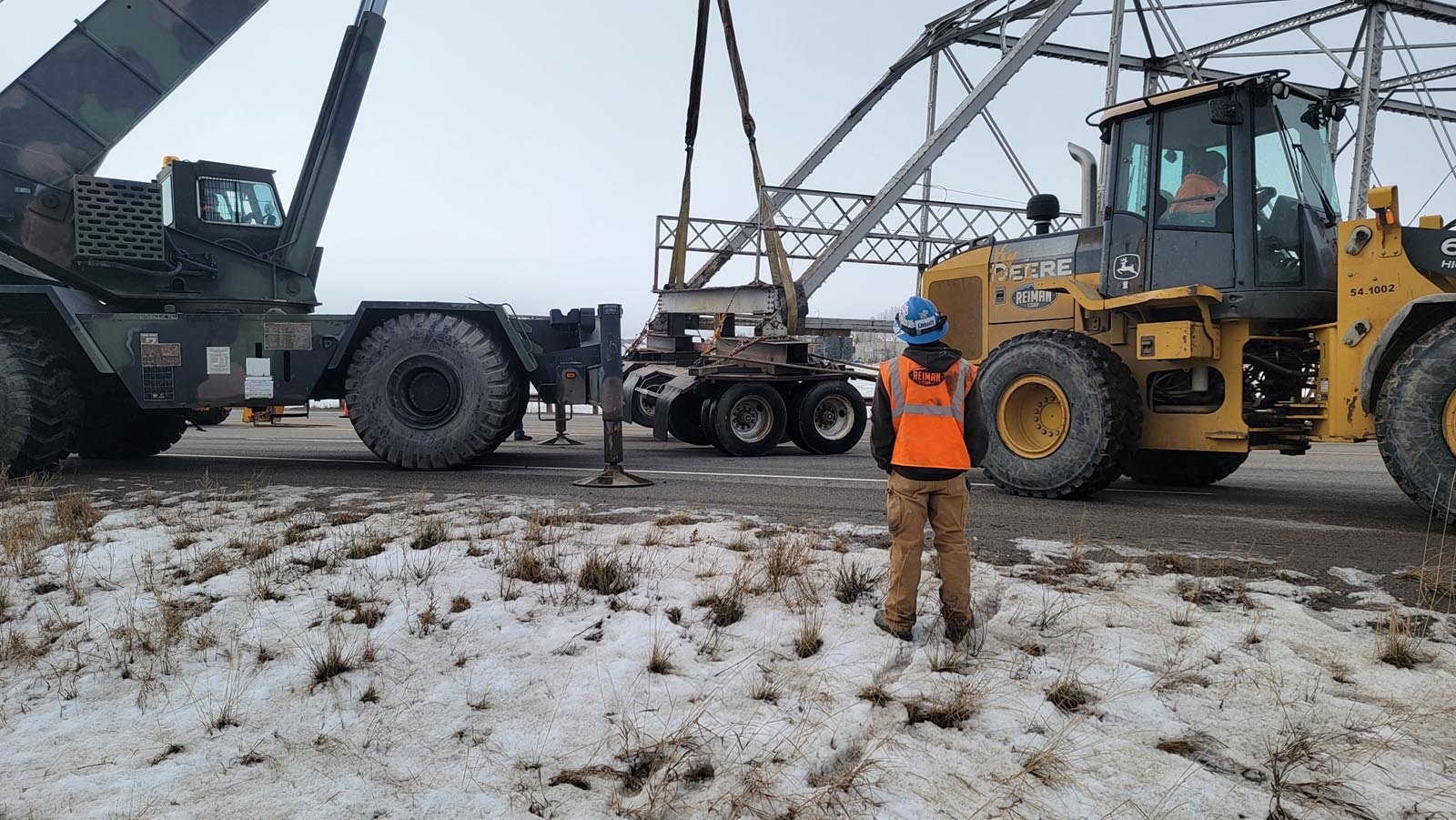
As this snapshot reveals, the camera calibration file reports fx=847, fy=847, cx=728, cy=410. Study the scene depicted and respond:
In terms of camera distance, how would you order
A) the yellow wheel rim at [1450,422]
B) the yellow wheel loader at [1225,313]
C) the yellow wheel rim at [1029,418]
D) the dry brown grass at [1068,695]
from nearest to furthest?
the dry brown grass at [1068,695] < the yellow wheel rim at [1450,422] < the yellow wheel loader at [1225,313] < the yellow wheel rim at [1029,418]

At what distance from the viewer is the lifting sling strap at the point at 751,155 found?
11938 millimetres

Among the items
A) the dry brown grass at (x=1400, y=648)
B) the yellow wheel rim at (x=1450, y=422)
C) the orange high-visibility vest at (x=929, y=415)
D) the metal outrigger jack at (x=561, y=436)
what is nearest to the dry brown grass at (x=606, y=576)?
the orange high-visibility vest at (x=929, y=415)

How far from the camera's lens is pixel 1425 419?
5574mm

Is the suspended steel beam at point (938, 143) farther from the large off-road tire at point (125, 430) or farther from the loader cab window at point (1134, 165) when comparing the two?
the large off-road tire at point (125, 430)

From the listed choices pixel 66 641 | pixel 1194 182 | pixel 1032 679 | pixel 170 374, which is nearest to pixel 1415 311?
pixel 1194 182

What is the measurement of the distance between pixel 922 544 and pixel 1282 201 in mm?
5084

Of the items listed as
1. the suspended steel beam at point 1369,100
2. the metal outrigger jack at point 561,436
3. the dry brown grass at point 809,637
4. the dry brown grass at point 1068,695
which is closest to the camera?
the dry brown grass at point 1068,695

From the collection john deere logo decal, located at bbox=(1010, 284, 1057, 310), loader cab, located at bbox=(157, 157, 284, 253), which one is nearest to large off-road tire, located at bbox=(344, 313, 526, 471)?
loader cab, located at bbox=(157, 157, 284, 253)

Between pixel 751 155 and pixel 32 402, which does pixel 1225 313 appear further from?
pixel 32 402

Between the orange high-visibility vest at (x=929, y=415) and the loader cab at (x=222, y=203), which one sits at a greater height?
the loader cab at (x=222, y=203)

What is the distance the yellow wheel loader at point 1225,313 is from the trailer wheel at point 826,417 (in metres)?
4.78

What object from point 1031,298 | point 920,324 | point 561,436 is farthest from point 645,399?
point 920,324

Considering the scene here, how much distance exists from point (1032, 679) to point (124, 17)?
11199mm

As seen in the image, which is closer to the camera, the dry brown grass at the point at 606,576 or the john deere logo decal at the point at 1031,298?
the dry brown grass at the point at 606,576
